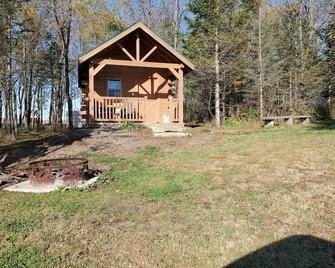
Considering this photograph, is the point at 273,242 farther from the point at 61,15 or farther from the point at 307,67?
the point at 307,67

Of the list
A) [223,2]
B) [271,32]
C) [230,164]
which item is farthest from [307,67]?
[230,164]

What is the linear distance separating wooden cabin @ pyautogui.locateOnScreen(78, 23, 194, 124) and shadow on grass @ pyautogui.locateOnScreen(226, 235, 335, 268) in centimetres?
1220

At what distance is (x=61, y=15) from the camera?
19.8 m

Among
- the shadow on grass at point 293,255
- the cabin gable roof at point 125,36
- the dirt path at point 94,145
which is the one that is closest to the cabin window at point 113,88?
the cabin gable roof at point 125,36

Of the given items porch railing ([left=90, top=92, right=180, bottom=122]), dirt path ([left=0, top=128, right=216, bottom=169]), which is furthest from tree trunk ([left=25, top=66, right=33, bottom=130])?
dirt path ([left=0, top=128, right=216, bottom=169])

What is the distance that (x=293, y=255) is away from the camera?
3.86m

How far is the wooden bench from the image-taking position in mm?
16778

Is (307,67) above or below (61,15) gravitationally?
below

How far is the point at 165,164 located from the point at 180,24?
25.9 meters

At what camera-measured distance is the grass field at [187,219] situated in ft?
12.7

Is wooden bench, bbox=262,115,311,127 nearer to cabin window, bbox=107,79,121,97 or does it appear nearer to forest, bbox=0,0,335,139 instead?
forest, bbox=0,0,335,139

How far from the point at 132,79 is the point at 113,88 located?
1.14 metres

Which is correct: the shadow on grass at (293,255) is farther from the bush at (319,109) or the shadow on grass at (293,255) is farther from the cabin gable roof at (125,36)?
the bush at (319,109)

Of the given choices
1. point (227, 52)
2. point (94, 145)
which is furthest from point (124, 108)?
point (227, 52)
